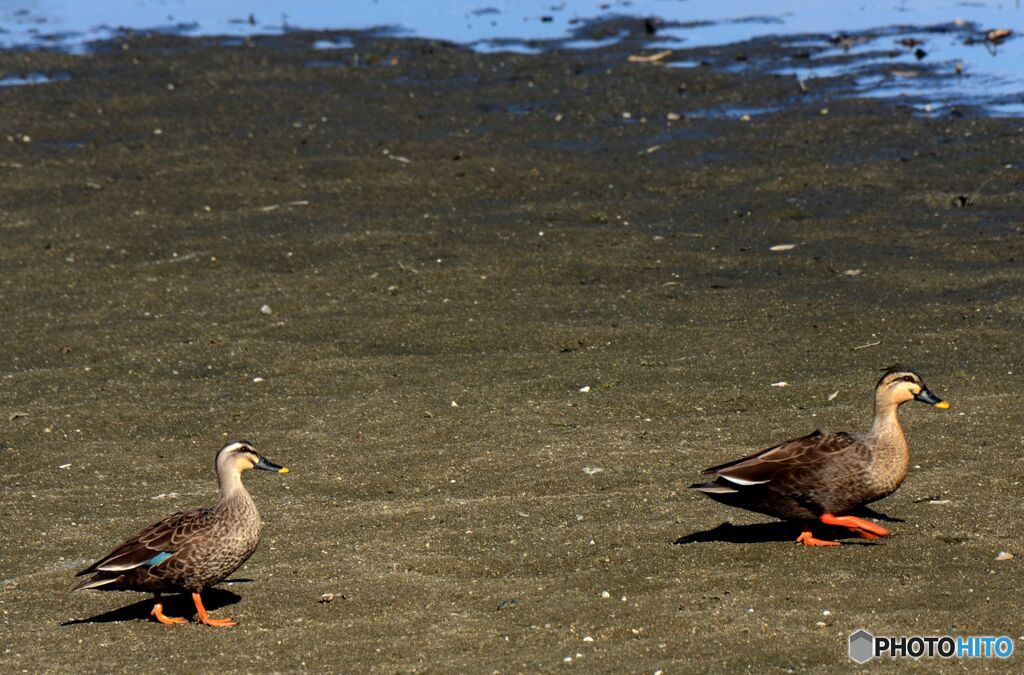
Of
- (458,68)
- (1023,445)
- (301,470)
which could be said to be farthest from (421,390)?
(458,68)

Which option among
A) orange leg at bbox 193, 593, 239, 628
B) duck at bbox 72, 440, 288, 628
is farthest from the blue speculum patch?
orange leg at bbox 193, 593, 239, 628

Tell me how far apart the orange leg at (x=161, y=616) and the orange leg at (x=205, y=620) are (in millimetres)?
151

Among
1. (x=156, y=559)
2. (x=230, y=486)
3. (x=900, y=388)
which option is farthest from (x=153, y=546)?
(x=900, y=388)

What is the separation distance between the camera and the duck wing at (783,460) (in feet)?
28.8

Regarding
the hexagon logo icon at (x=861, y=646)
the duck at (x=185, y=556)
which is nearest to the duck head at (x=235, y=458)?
the duck at (x=185, y=556)

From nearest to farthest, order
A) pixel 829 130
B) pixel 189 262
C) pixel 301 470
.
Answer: pixel 301 470, pixel 189 262, pixel 829 130

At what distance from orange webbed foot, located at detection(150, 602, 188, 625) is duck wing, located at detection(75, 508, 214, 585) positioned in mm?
393

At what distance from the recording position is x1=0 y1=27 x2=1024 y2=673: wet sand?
8.24 metres

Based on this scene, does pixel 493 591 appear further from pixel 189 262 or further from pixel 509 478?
pixel 189 262

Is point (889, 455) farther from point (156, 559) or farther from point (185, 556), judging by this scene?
point (156, 559)

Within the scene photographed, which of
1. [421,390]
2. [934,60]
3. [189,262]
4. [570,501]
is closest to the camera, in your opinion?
[570,501]

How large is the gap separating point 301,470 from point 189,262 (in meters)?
5.99

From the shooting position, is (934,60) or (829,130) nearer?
(829,130)

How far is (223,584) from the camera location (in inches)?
359
